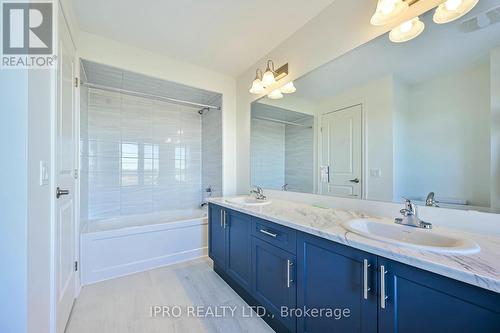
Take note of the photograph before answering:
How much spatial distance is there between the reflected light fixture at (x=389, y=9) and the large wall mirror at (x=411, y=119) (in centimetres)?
14

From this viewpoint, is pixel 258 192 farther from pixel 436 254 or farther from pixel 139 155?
pixel 139 155

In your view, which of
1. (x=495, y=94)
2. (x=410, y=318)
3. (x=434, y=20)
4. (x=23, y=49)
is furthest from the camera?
(x=434, y=20)

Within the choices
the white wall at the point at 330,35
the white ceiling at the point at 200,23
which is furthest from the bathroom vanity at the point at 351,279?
the white ceiling at the point at 200,23

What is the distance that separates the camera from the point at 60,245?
1.35 metres

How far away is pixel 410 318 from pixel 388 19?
1.53 meters

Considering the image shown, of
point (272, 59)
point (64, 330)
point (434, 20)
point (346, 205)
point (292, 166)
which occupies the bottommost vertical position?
point (64, 330)

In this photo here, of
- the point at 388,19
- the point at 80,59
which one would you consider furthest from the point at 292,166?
the point at 80,59

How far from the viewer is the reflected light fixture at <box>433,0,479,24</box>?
3.42 ft

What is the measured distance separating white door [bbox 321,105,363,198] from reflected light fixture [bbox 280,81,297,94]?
486mm

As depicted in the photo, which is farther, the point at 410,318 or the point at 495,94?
the point at 495,94

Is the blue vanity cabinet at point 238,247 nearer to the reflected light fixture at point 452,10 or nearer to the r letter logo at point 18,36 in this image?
the r letter logo at point 18,36

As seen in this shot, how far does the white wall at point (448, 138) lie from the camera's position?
1029 mm

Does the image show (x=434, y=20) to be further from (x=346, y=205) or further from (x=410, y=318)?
(x=410, y=318)

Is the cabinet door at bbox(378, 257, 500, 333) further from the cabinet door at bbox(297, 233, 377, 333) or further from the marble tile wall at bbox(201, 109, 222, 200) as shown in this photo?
the marble tile wall at bbox(201, 109, 222, 200)
